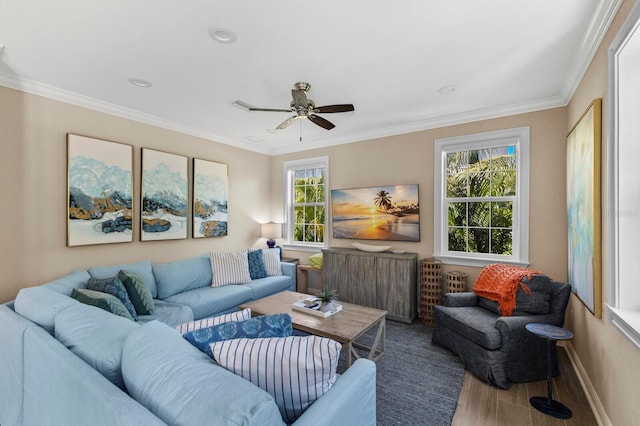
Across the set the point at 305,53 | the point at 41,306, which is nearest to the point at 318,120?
the point at 305,53

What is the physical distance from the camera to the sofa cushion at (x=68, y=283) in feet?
8.39

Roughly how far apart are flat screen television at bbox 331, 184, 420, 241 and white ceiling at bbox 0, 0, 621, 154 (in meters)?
1.20

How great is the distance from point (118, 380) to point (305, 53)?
94.9 inches

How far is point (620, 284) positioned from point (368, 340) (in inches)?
86.0

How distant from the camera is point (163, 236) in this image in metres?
3.90

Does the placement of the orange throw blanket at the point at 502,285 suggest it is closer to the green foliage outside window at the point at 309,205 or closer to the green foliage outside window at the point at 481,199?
the green foliage outside window at the point at 481,199

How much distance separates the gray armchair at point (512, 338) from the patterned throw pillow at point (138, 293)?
9.79 ft

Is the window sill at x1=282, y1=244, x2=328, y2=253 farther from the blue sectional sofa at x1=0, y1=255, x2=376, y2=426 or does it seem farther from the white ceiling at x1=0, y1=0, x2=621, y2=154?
the blue sectional sofa at x1=0, y1=255, x2=376, y2=426

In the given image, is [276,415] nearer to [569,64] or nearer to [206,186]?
[569,64]

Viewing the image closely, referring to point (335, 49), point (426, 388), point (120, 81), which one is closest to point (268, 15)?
point (335, 49)

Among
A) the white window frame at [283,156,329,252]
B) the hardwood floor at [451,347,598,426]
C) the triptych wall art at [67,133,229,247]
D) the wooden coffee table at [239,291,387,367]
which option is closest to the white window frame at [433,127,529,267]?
the hardwood floor at [451,347,598,426]

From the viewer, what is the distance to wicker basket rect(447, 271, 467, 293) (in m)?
3.59

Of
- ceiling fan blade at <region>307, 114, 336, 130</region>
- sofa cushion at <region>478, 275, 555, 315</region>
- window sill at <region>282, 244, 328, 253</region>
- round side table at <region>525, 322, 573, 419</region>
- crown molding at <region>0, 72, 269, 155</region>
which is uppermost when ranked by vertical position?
crown molding at <region>0, 72, 269, 155</region>

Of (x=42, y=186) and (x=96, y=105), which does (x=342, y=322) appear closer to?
(x=42, y=186)
